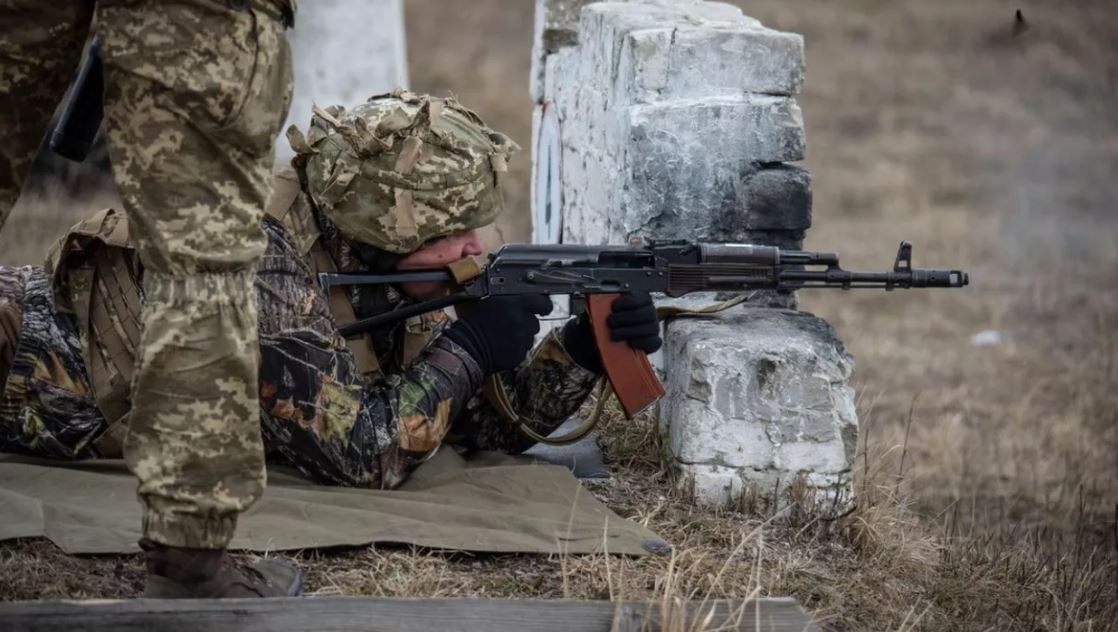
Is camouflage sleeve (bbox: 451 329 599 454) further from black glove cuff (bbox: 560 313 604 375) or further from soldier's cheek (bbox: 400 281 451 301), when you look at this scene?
soldier's cheek (bbox: 400 281 451 301)

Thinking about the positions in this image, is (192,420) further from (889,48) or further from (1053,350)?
(889,48)

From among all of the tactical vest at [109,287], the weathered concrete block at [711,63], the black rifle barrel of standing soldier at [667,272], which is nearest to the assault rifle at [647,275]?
the black rifle barrel of standing soldier at [667,272]

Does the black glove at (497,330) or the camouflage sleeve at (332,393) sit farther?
the black glove at (497,330)

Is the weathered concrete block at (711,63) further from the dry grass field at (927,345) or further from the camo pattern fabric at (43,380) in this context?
the camo pattern fabric at (43,380)

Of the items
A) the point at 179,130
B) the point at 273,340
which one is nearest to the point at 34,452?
the point at 273,340

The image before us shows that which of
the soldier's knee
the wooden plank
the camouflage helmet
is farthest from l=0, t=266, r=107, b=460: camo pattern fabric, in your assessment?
the wooden plank

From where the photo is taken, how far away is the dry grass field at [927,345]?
349 cm

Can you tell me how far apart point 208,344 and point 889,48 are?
51.0 ft

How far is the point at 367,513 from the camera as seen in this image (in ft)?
11.6

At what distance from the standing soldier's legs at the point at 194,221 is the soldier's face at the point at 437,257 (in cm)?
102

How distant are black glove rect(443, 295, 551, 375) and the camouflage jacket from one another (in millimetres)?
38

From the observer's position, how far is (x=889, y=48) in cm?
1719

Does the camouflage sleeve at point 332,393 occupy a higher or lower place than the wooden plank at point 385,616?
higher

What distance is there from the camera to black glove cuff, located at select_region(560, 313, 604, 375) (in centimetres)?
401
